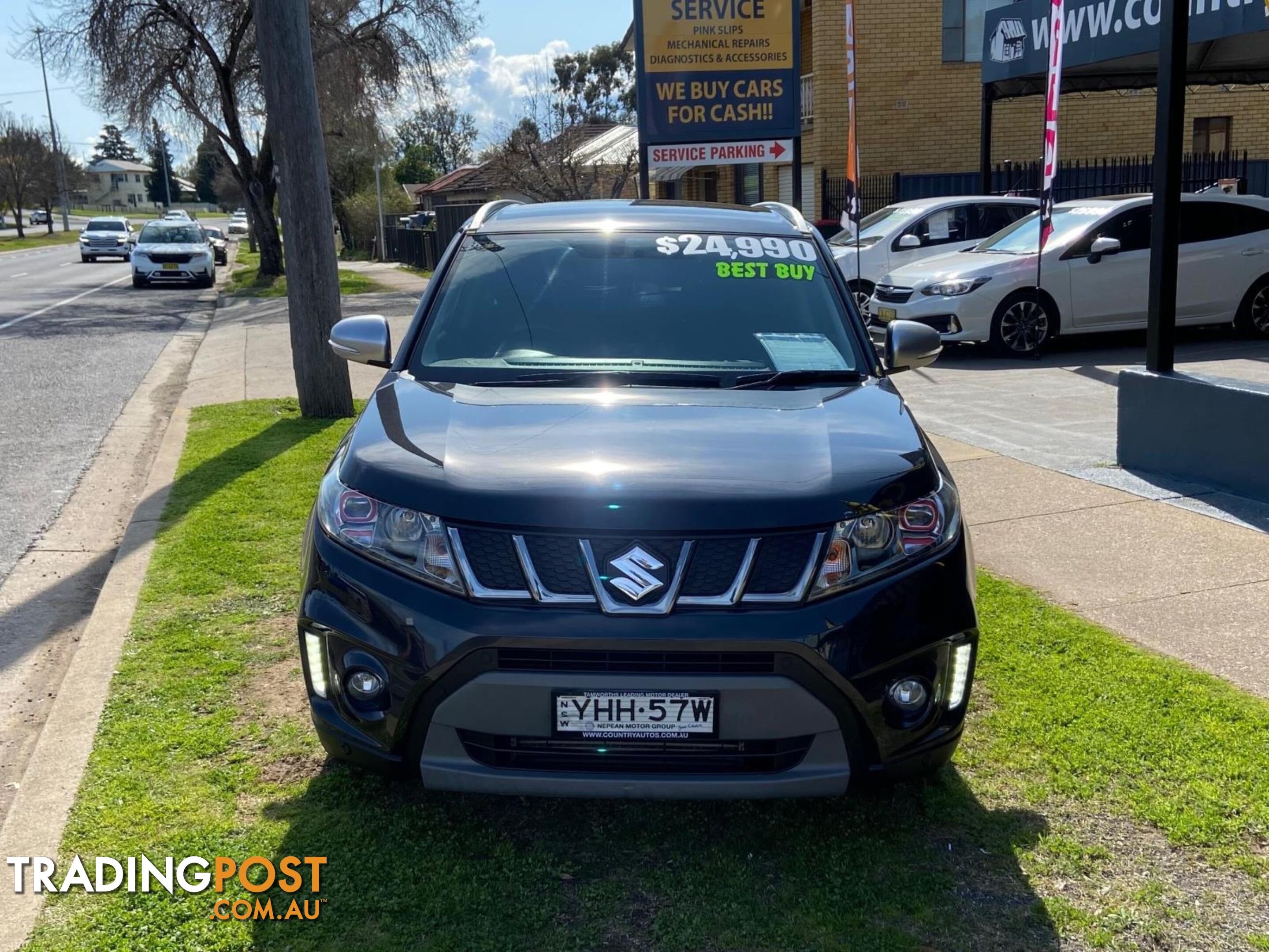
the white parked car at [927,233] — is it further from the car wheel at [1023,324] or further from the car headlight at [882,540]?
the car headlight at [882,540]

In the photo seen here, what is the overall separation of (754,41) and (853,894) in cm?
1266

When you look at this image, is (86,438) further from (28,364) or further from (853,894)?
(853,894)

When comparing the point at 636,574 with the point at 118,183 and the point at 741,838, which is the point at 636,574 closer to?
the point at 741,838

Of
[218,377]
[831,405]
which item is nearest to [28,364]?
[218,377]

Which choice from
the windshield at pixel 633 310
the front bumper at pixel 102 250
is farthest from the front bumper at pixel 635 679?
the front bumper at pixel 102 250

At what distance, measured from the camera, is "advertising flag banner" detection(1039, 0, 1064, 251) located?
12078 mm

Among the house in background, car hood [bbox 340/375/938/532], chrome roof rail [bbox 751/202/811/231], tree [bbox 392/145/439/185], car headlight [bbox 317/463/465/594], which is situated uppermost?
the house in background

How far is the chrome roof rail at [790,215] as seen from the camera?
16.1ft

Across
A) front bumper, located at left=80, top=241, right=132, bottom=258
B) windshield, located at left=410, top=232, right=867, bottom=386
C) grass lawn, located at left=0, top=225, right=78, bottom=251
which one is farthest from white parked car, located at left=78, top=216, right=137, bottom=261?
windshield, located at left=410, top=232, right=867, bottom=386

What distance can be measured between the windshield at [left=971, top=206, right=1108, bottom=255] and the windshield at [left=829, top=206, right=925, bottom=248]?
64.9 inches

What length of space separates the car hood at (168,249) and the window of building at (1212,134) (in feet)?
73.3

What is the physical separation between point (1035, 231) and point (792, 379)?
1007 cm

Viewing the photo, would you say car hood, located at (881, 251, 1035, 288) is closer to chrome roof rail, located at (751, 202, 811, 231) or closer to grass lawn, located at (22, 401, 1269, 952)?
chrome roof rail, located at (751, 202, 811, 231)

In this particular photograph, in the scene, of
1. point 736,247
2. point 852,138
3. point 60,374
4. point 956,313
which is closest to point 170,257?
point 60,374
